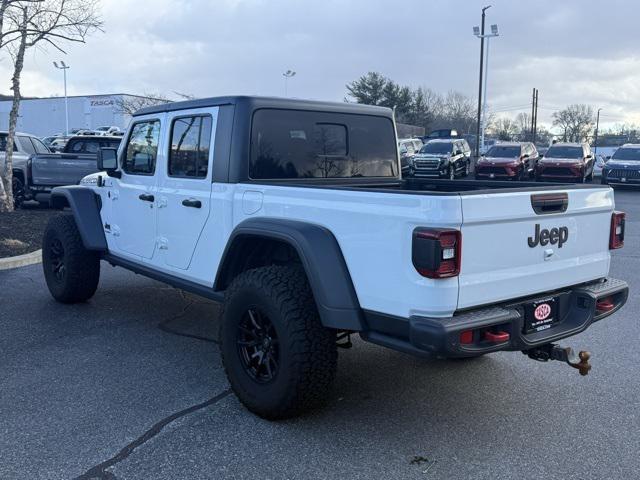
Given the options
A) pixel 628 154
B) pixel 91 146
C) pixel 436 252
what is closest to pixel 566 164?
pixel 628 154

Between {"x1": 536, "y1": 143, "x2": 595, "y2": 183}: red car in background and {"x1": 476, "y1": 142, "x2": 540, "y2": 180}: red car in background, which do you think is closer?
{"x1": 536, "y1": 143, "x2": 595, "y2": 183}: red car in background

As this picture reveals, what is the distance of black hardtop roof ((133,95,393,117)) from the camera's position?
4.59m

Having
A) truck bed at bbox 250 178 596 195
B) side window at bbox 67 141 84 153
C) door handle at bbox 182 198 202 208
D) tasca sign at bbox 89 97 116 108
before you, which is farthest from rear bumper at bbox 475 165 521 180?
tasca sign at bbox 89 97 116 108

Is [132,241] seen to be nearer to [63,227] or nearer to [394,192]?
→ [63,227]

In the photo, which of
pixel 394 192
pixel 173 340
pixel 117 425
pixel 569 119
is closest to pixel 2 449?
pixel 117 425

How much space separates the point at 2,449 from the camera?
3.60m

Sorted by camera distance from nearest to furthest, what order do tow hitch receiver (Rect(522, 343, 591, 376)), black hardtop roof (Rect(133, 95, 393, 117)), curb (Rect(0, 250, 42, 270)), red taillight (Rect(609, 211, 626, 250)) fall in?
tow hitch receiver (Rect(522, 343, 591, 376))
red taillight (Rect(609, 211, 626, 250))
black hardtop roof (Rect(133, 95, 393, 117))
curb (Rect(0, 250, 42, 270))

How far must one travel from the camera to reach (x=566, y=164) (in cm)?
2419

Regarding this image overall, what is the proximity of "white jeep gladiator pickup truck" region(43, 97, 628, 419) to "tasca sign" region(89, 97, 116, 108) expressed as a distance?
52608 millimetres

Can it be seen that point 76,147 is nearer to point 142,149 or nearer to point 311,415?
point 142,149

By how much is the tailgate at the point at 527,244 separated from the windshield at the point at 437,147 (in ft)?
75.8

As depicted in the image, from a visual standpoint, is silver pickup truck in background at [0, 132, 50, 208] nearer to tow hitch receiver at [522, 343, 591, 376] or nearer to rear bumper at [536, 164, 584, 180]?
tow hitch receiver at [522, 343, 591, 376]

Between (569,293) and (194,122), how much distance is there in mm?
2953

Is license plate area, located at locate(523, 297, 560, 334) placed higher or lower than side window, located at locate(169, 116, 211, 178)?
lower
